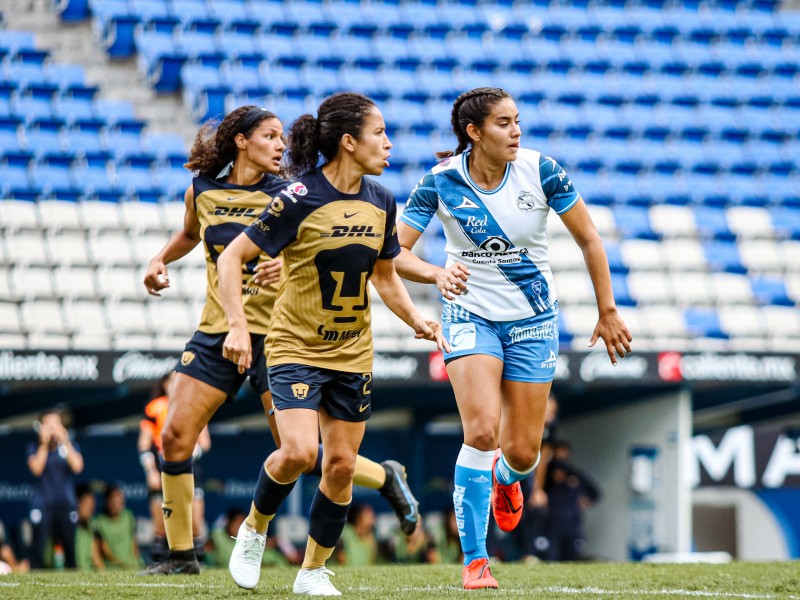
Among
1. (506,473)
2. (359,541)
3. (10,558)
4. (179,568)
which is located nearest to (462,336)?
(506,473)

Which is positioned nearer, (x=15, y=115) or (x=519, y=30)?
(x=15, y=115)

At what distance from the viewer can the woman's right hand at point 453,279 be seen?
5.01 meters

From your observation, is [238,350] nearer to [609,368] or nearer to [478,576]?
[478,576]

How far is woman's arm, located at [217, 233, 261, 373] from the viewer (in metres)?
4.70

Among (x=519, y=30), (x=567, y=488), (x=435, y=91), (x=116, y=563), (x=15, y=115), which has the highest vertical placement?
(x=519, y=30)

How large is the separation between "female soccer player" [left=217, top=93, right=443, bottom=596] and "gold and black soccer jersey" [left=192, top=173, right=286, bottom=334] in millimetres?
771

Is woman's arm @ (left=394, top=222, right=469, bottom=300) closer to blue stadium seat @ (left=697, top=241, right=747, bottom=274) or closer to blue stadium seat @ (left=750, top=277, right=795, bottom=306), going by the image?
blue stadium seat @ (left=750, top=277, right=795, bottom=306)

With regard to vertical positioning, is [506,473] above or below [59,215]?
below

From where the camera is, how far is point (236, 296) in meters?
4.89

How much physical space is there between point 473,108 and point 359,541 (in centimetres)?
686

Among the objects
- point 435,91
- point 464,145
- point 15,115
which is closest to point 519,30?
point 435,91

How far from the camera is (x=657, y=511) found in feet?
39.7

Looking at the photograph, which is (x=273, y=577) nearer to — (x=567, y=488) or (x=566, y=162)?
(x=567, y=488)

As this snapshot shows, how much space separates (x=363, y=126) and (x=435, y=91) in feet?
36.2
